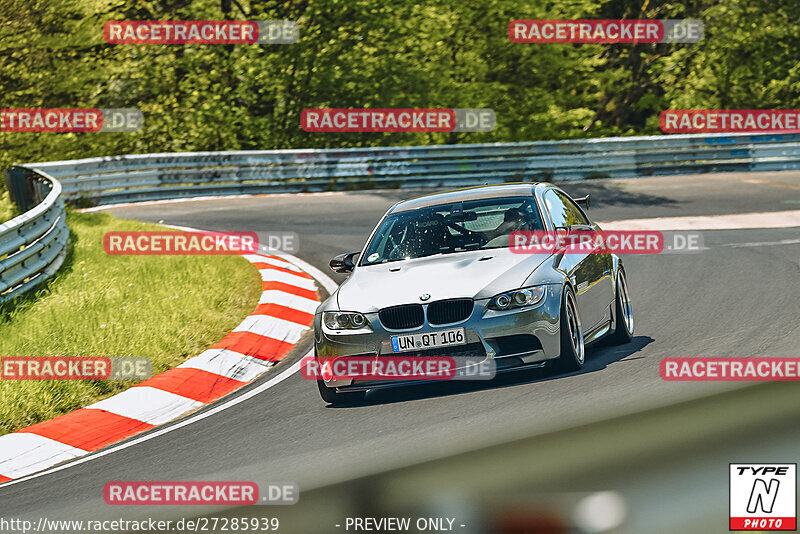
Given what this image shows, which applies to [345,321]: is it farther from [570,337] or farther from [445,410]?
[570,337]

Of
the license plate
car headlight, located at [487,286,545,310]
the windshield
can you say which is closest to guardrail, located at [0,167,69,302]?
the windshield

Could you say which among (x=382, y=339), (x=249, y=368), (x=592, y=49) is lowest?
(x=249, y=368)

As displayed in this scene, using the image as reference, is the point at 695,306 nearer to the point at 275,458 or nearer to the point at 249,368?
the point at 249,368

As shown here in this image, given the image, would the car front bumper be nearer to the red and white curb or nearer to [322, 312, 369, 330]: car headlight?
[322, 312, 369, 330]: car headlight

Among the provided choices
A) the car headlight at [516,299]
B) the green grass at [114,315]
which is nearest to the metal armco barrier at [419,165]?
the green grass at [114,315]

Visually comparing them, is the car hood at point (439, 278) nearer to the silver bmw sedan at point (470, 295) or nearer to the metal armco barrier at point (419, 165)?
the silver bmw sedan at point (470, 295)

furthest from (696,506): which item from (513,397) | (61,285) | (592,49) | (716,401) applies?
(592,49)

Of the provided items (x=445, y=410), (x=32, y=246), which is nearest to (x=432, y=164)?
(x=32, y=246)

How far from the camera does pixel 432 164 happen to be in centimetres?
2372

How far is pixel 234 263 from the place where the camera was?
14.2 meters

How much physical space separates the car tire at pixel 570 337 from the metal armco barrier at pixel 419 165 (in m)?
15.7

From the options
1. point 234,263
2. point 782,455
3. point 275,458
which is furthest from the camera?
point 234,263

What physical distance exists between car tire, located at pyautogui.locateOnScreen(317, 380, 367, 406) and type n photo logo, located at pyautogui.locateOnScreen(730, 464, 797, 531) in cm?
339

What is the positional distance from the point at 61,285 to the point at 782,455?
921cm
